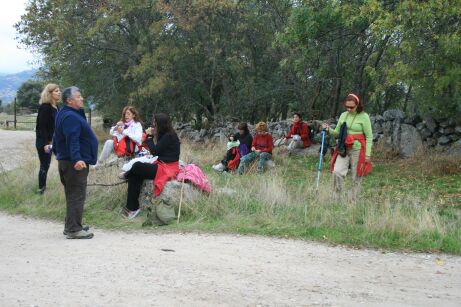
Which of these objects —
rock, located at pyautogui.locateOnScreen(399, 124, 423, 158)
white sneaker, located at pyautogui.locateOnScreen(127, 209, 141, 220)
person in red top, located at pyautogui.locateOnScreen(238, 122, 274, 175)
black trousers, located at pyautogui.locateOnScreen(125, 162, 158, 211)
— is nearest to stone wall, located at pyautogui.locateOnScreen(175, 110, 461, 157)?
rock, located at pyautogui.locateOnScreen(399, 124, 423, 158)

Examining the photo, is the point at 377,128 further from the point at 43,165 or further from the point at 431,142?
the point at 43,165

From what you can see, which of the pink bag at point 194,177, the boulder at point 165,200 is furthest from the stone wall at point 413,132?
the boulder at point 165,200

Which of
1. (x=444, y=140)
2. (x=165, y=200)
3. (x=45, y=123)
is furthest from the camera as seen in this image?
(x=444, y=140)

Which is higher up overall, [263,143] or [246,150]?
[263,143]

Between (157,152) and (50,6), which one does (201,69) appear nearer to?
(50,6)

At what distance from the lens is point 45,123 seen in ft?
28.3

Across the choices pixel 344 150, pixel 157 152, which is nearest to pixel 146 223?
pixel 157 152

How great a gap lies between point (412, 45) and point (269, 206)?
15.9 feet

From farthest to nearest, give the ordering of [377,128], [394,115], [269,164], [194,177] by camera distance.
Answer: [377,128] → [394,115] → [269,164] → [194,177]

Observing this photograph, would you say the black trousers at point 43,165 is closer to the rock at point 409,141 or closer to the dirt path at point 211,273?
the dirt path at point 211,273

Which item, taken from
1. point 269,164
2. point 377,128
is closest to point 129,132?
point 269,164

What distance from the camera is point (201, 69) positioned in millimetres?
20562

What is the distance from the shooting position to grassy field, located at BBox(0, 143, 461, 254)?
638 centimetres

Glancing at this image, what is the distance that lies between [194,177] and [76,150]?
6.53ft
